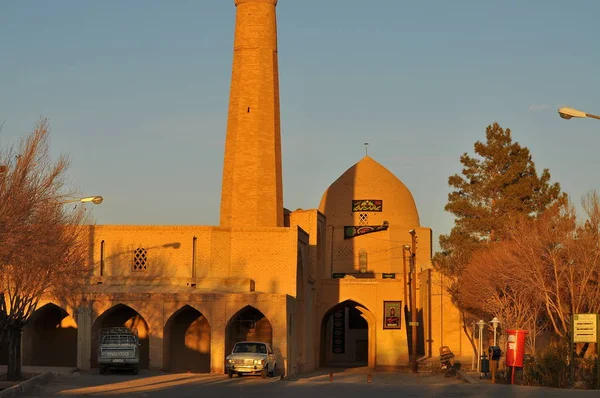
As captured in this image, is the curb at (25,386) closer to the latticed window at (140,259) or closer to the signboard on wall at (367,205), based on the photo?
the latticed window at (140,259)

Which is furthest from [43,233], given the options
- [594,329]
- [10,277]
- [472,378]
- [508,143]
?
[508,143]

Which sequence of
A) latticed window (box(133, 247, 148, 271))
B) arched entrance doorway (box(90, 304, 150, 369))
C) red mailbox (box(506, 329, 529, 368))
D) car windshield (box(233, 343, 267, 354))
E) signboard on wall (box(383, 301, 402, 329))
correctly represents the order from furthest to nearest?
signboard on wall (box(383, 301, 402, 329)) < latticed window (box(133, 247, 148, 271)) < arched entrance doorway (box(90, 304, 150, 369)) < car windshield (box(233, 343, 267, 354)) < red mailbox (box(506, 329, 529, 368))

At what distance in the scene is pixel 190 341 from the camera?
45906 mm

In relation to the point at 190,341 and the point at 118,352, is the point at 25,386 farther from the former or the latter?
the point at 190,341

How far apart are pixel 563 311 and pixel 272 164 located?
51.3 ft

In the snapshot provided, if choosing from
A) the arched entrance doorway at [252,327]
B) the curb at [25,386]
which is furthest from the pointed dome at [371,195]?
the curb at [25,386]

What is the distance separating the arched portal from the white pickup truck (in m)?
8.71

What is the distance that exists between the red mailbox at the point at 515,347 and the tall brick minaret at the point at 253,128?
60.6ft

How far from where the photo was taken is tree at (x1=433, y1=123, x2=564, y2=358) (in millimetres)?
53844

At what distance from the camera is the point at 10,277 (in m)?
33.4

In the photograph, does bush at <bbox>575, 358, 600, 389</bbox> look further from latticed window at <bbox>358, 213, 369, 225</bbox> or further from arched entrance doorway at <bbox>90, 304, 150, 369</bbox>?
latticed window at <bbox>358, 213, 369, 225</bbox>

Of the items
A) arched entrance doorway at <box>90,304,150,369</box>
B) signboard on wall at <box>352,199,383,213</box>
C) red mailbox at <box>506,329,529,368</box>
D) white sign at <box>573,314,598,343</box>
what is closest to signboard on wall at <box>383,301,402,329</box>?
signboard on wall at <box>352,199,383,213</box>

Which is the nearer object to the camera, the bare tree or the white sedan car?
the white sedan car

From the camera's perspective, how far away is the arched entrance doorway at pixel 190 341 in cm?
4572
